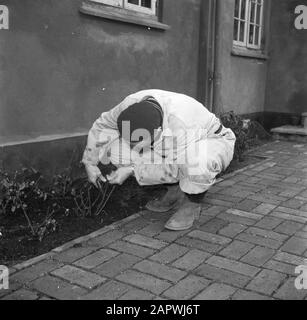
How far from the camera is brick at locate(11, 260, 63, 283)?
2790 millimetres

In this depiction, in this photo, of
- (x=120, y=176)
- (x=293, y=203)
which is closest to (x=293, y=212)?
(x=293, y=203)

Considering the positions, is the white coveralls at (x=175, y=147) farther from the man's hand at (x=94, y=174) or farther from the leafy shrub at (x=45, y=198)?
the leafy shrub at (x=45, y=198)

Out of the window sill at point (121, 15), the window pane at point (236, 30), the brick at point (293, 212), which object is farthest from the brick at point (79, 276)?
the window pane at point (236, 30)

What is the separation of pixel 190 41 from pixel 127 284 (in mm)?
4737

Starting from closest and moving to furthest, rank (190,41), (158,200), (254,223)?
(254,223), (158,200), (190,41)

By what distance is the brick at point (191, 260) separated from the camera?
10.0 ft

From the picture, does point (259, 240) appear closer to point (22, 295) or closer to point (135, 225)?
point (135, 225)

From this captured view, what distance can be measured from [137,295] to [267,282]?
84 centimetres

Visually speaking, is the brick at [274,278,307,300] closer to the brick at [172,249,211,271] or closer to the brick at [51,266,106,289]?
the brick at [172,249,211,271]

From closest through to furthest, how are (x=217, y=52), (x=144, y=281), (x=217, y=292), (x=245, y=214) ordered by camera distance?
(x=217, y=292), (x=144, y=281), (x=245, y=214), (x=217, y=52)

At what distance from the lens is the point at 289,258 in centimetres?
322

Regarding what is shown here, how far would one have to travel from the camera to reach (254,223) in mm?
3902

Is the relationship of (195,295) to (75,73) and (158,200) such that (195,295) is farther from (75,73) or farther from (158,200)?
(75,73)
